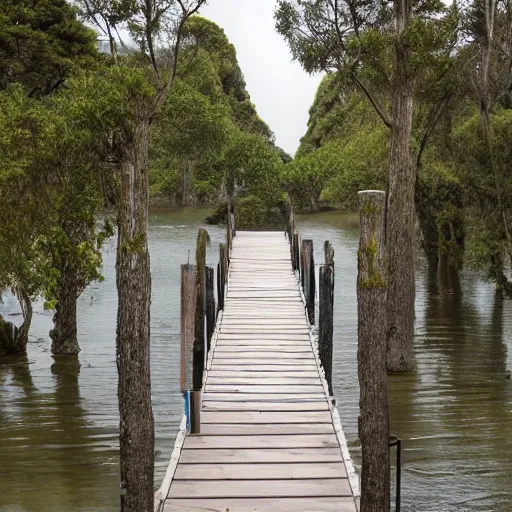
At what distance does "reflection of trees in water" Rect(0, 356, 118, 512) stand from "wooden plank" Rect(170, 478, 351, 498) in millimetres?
2232

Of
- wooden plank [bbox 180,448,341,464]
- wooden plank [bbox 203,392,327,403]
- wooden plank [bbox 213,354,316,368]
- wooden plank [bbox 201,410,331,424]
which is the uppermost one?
wooden plank [bbox 213,354,316,368]

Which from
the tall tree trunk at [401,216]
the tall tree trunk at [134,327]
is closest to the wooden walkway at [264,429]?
the tall tree trunk at [134,327]

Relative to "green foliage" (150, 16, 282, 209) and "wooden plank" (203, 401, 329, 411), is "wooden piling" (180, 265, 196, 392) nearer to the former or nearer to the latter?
"wooden plank" (203, 401, 329, 411)

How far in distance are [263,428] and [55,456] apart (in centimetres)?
391

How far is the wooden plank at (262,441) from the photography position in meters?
12.0

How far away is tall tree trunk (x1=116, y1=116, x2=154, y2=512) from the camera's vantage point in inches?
378

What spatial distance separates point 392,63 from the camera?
19.0m

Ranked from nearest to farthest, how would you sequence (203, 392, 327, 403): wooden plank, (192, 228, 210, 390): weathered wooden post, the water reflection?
1. the water reflection
2. (203, 392, 327, 403): wooden plank
3. (192, 228, 210, 390): weathered wooden post

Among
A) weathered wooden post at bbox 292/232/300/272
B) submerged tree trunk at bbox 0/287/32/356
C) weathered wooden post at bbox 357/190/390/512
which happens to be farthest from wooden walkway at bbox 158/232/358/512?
submerged tree trunk at bbox 0/287/32/356

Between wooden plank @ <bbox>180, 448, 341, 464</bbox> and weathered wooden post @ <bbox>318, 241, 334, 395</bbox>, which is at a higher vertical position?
weathered wooden post @ <bbox>318, 241, 334, 395</bbox>

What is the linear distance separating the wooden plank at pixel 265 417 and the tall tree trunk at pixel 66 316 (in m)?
8.31

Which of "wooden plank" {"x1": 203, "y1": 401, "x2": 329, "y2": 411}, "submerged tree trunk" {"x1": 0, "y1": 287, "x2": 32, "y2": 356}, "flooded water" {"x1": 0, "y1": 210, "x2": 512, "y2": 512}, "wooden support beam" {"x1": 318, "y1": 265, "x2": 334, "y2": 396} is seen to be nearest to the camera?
"flooded water" {"x1": 0, "y1": 210, "x2": 512, "y2": 512}

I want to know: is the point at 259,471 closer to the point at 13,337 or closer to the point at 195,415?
the point at 195,415

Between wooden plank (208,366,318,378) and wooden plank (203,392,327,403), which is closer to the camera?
wooden plank (203,392,327,403)
